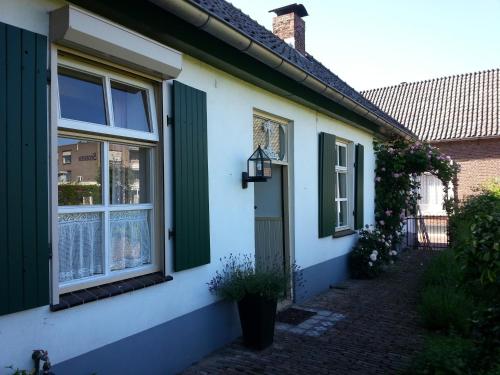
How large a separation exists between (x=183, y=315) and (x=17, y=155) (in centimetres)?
225

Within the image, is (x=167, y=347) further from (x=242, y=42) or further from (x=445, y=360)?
(x=242, y=42)

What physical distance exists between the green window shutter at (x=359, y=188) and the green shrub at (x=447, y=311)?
3454 mm

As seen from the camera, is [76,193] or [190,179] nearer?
[76,193]

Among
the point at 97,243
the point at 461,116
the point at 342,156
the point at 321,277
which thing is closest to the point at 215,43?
the point at 97,243

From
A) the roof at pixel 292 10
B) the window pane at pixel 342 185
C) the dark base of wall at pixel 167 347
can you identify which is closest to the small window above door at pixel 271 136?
the dark base of wall at pixel 167 347

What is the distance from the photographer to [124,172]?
381 centimetres

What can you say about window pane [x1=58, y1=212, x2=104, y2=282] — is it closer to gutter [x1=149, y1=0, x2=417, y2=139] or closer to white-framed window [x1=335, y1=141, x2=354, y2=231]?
gutter [x1=149, y1=0, x2=417, y2=139]

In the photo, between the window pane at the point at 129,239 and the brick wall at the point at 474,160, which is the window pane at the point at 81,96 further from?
the brick wall at the point at 474,160

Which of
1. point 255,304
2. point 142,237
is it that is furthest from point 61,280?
point 255,304

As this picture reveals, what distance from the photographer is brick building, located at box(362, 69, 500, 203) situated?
58.1 feet

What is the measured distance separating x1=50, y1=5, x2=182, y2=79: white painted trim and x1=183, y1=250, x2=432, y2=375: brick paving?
2845 millimetres

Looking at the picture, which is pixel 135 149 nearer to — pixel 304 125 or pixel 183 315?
pixel 183 315

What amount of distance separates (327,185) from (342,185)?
57.0 inches

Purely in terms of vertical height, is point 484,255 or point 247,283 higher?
point 484,255
